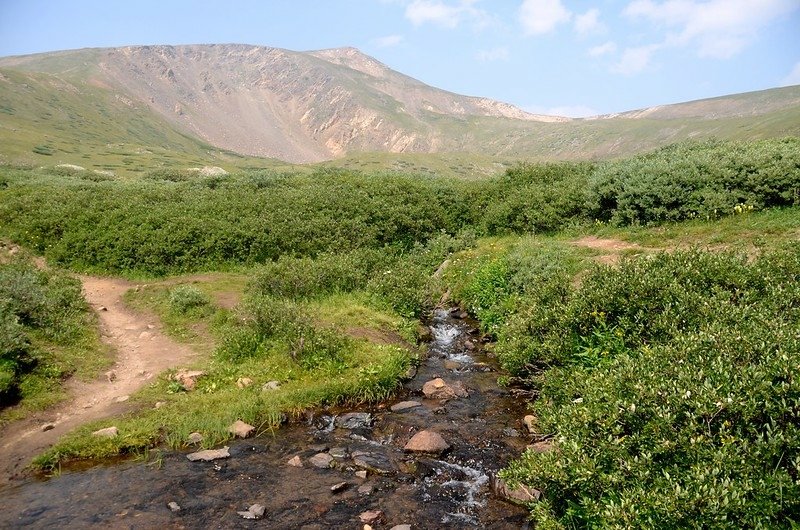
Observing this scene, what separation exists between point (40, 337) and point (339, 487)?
35.6ft

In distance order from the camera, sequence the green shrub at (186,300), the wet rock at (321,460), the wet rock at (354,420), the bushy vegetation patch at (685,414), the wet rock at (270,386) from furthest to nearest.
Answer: the green shrub at (186,300), the wet rock at (270,386), the wet rock at (354,420), the wet rock at (321,460), the bushy vegetation patch at (685,414)

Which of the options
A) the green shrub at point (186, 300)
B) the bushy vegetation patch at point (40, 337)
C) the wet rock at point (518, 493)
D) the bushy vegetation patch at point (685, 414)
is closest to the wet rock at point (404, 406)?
the bushy vegetation patch at point (685, 414)

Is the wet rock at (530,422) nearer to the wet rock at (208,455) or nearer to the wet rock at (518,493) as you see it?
the wet rock at (518,493)

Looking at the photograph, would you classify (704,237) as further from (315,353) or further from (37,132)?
(37,132)

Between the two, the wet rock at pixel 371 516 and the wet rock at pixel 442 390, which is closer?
the wet rock at pixel 371 516

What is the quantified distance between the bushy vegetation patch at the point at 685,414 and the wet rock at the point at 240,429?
20.8 feet

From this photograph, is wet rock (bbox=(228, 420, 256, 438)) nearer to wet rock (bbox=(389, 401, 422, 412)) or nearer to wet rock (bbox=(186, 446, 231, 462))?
wet rock (bbox=(186, 446, 231, 462))

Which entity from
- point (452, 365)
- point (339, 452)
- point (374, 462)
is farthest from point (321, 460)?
point (452, 365)

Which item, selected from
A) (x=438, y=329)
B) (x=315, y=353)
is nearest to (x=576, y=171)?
(x=438, y=329)

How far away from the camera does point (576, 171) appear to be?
31062 mm

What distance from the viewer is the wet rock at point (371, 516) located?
26.9ft

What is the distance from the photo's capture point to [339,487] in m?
9.12

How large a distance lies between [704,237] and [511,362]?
37.0 feet

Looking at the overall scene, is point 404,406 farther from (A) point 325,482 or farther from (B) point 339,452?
(A) point 325,482
